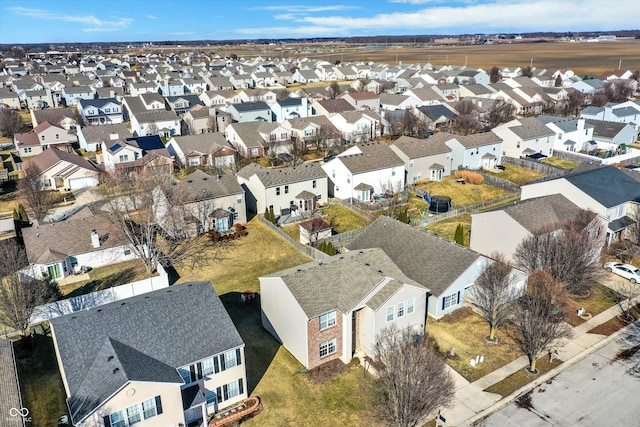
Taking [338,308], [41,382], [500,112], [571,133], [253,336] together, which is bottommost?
[253,336]

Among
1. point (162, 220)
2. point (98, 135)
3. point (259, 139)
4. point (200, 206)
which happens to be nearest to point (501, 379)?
point (200, 206)

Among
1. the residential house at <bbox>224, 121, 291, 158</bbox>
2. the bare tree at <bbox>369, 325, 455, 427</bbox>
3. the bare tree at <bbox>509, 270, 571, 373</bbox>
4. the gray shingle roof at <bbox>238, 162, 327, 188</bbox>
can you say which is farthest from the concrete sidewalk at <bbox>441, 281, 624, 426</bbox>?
the residential house at <bbox>224, 121, 291, 158</bbox>

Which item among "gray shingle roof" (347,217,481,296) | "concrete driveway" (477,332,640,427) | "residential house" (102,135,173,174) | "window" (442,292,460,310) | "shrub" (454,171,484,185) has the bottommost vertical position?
"concrete driveway" (477,332,640,427)

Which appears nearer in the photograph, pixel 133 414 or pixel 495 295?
pixel 133 414

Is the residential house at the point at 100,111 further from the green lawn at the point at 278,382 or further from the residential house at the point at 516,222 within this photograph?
the residential house at the point at 516,222

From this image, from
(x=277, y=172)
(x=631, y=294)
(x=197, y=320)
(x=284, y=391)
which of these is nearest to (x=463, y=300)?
(x=631, y=294)

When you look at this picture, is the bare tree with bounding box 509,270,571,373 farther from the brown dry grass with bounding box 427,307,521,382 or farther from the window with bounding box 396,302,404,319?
the window with bounding box 396,302,404,319

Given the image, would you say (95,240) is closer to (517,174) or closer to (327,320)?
(327,320)

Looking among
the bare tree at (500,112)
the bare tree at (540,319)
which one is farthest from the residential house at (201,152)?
the bare tree at (500,112)
